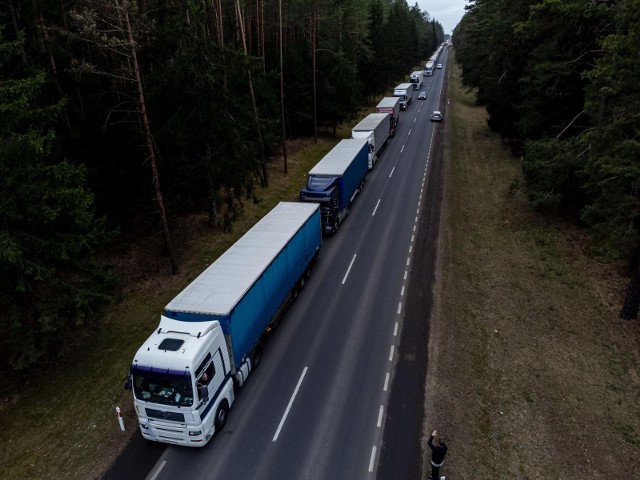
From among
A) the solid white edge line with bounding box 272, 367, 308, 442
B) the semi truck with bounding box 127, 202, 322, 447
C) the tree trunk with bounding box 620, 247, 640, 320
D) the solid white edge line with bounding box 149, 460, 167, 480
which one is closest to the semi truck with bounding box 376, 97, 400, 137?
the tree trunk with bounding box 620, 247, 640, 320

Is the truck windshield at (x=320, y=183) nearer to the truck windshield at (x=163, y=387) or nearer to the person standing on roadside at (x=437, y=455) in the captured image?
the truck windshield at (x=163, y=387)

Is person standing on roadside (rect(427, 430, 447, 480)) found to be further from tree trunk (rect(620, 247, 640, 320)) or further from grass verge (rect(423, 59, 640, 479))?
tree trunk (rect(620, 247, 640, 320))

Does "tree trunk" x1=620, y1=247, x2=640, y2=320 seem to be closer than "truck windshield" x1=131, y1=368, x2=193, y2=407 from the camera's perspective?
No

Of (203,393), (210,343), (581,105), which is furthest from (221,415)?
(581,105)

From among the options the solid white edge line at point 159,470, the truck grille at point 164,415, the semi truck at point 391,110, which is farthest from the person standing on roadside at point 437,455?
the semi truck at point 391,110

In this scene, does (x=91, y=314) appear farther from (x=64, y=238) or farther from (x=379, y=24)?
(x=379, y=24)

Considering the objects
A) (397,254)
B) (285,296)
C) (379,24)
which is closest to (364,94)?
(379,24)
